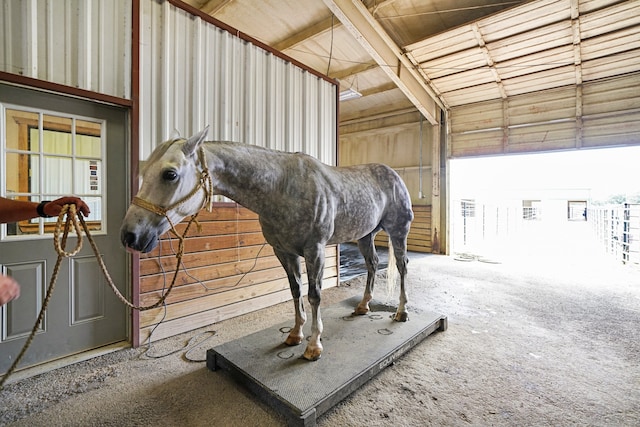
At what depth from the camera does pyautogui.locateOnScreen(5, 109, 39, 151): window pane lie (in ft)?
6.14

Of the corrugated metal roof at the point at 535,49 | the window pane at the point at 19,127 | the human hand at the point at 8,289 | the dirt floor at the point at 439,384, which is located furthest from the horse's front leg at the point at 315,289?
the corrugated metal roof at the point at 535,49

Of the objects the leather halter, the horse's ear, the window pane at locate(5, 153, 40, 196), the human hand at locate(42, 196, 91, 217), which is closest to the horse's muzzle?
the leather halter

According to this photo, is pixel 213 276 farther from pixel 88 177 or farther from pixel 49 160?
pixel 49 160

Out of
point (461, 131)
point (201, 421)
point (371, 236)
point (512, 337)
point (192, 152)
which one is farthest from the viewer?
point (461, 131)

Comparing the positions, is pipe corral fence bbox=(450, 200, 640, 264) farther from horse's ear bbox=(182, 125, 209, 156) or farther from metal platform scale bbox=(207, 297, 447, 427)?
horse's ear bbox=(182, 125, 209, 156)

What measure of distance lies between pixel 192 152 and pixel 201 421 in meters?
1.42

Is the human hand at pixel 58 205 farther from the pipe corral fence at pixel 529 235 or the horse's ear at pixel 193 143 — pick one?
the pipe corral fence at pixel 529 235

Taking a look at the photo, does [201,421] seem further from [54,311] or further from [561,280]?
[561,280]

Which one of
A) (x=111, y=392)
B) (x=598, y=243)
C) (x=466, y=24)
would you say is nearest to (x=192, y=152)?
(x=111, y=392)

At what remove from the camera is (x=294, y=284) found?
2.03 metres

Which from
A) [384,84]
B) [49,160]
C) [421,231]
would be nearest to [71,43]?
[49,160]

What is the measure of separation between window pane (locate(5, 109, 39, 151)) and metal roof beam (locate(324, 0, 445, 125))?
10.9 ft

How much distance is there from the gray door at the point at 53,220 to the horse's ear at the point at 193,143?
1378 mm

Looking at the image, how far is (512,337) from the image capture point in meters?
2.48
